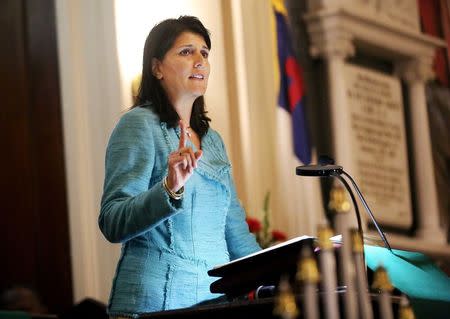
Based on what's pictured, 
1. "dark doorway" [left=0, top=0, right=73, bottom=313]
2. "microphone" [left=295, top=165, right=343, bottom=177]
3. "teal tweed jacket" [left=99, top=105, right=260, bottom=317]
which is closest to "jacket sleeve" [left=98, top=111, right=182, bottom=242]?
"teal tweed jacket" [left=99, top=105, right=260, bottom=317]

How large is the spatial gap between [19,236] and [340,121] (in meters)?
3.19

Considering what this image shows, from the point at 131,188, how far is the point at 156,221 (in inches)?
7.4

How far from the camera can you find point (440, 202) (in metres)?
10.4

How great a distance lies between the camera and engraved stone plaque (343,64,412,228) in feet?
30.8

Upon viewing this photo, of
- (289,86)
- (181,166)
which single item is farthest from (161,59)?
(289,86)

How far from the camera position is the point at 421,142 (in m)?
10.1

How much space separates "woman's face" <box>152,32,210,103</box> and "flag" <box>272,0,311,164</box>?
4.32 metres

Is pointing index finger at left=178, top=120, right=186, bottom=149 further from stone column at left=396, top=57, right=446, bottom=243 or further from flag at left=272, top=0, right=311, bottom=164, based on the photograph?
stone column at left=396, top=57, right=446, bottom=243

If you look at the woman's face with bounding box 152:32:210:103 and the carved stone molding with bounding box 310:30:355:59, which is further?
the carved stone molding with bounding box 310:30:355:59

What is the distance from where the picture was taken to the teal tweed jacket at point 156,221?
11.5 ft

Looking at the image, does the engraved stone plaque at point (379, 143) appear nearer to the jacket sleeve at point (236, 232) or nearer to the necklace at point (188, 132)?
the jacket sleeve at point (236, 232)

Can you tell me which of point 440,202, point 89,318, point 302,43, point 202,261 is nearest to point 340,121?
point 302,43

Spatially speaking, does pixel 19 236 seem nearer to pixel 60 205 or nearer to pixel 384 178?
pixel 60 205

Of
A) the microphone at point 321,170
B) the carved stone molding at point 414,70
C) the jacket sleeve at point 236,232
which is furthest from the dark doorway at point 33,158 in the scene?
the carved stone molding at point 414,70
